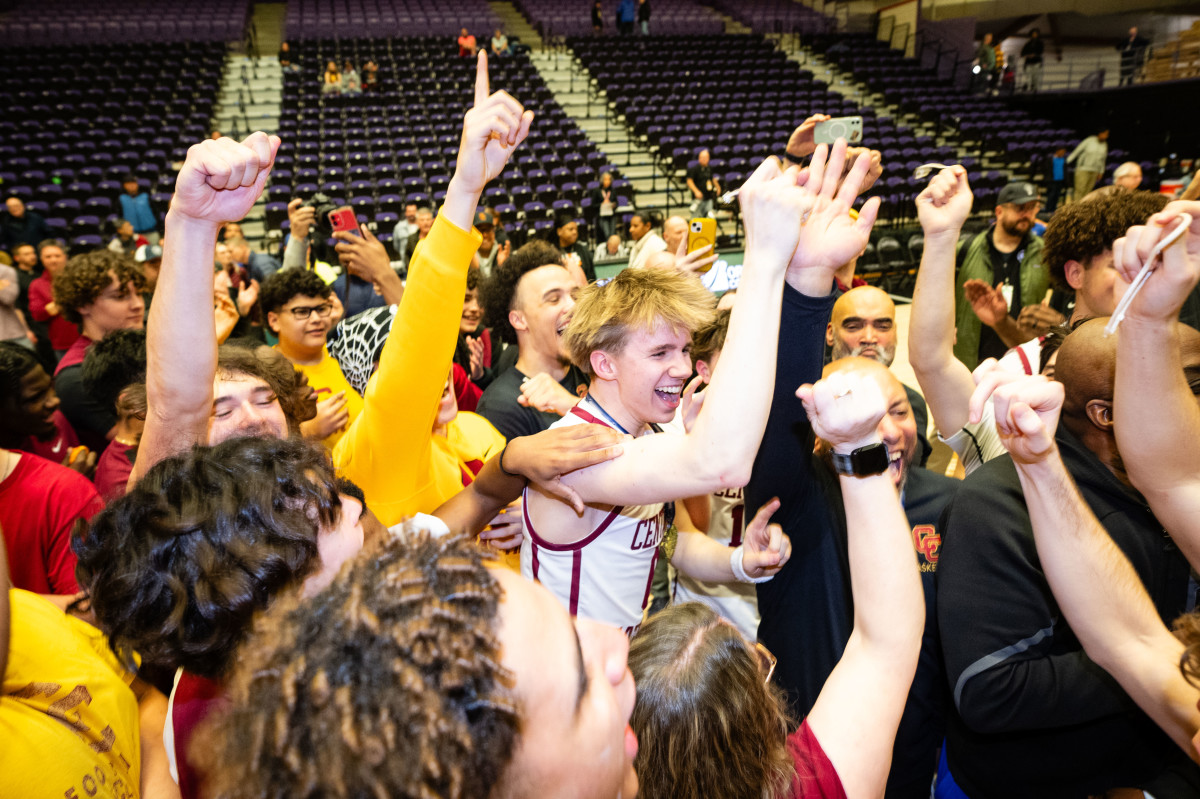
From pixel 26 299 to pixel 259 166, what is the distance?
20.2ft

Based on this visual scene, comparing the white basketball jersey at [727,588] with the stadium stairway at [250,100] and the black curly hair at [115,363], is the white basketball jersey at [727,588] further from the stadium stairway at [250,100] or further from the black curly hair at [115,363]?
the stadium stairway at [250,100]

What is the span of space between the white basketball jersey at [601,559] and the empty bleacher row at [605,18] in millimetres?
17072

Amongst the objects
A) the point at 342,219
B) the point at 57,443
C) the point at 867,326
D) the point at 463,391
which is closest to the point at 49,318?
the point at 57,443

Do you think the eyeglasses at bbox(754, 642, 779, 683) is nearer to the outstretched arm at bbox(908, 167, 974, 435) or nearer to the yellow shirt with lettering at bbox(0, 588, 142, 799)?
the yellow shirt with lettering at bbox(0, 588, 142, 799)

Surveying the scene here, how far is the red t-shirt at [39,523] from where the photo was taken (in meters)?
1.51

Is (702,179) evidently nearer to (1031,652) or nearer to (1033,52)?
(1031,652)

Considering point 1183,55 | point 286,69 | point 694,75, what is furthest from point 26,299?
point 1183,55

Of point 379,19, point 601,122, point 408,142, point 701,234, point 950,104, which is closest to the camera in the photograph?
point 701,234

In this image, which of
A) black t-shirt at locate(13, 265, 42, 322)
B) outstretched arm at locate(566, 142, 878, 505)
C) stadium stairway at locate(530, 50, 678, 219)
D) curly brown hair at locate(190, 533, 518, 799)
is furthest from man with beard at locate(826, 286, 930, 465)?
stadium stairway at locate(530, 50, 678, 219)

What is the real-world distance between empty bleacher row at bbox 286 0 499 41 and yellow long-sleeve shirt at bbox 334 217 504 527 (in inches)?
640

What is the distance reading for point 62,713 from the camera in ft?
3.42

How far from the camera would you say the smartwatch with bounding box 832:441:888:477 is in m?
1.12

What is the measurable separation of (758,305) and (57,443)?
256 centimetres

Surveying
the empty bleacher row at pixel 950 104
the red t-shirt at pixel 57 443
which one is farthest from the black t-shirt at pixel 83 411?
the empty bleacher row at pixel 950 104
